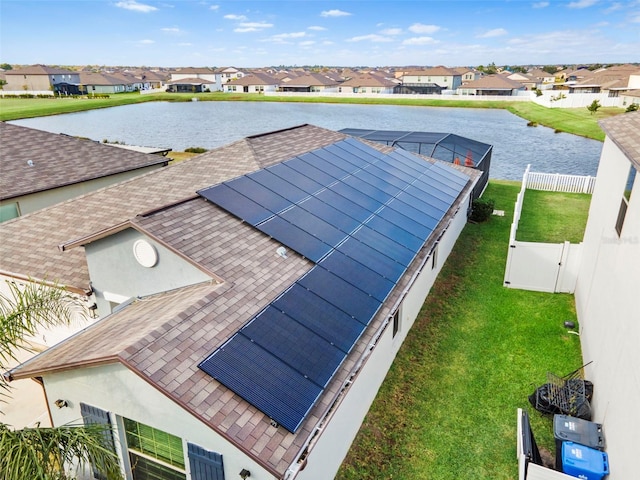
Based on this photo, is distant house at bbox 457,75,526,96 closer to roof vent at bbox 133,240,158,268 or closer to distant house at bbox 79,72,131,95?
distant house at bbox 79,72,131,95

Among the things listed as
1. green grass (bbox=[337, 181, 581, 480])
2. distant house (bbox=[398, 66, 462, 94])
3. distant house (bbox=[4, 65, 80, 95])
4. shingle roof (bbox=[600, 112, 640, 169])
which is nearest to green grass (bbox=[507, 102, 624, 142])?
shingle roof (bbox=[600, 112, 640, 169])

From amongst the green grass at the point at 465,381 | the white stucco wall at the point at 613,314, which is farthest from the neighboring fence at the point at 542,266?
the white stucco wall at the point at 613,314

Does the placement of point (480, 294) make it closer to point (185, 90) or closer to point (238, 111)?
point (238, 111)

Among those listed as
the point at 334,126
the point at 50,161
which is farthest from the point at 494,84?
the point at 50,161

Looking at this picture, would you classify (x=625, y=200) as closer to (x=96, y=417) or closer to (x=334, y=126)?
(x=96, y=417)

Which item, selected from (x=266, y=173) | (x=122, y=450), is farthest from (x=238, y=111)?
(x=122, y=450)

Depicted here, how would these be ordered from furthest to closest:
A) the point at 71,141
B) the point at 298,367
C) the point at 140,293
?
the point at 71,141, the point at 140,293, the point at 298,367
